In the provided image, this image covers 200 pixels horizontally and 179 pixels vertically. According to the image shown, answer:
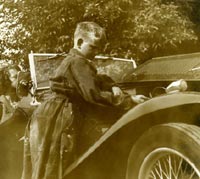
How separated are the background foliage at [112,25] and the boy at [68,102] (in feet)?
0.21

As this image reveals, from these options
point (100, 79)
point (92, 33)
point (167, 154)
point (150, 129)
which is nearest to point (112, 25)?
point (92, 33)

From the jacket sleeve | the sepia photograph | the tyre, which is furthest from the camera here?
the jacket sleeve

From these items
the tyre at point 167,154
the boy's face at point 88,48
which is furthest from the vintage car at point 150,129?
the boy's face at point 88,48

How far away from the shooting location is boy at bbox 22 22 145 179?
2125 mm

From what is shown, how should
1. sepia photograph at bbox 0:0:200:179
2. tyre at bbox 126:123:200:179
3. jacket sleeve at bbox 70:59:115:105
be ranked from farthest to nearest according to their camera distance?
jacket sleeve at bbox 70:59:115:105 < sepia photograph at bbox 0:0:200:179 < tyre at bbox 126:123:200:179

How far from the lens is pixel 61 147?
2217mm

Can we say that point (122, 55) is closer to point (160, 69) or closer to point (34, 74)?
point (160, 69)

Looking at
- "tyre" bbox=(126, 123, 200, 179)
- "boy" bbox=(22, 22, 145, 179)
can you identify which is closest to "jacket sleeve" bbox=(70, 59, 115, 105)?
"boy" bbox=(22, 22, 145, 179)

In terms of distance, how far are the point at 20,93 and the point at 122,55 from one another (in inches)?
20.9

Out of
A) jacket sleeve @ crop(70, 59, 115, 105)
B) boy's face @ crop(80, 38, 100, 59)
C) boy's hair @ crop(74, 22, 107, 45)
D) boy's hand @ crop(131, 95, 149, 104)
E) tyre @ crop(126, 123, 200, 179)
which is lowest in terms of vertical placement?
tyre @ crop(126, 123, 200, 179)

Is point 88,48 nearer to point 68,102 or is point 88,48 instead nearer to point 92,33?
point 92,33

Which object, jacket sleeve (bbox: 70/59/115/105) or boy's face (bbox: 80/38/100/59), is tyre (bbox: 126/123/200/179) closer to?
jacket sleeve (bbox: 70/59/115/105)

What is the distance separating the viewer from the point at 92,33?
7.00 feet

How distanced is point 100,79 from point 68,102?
6.6 inches
